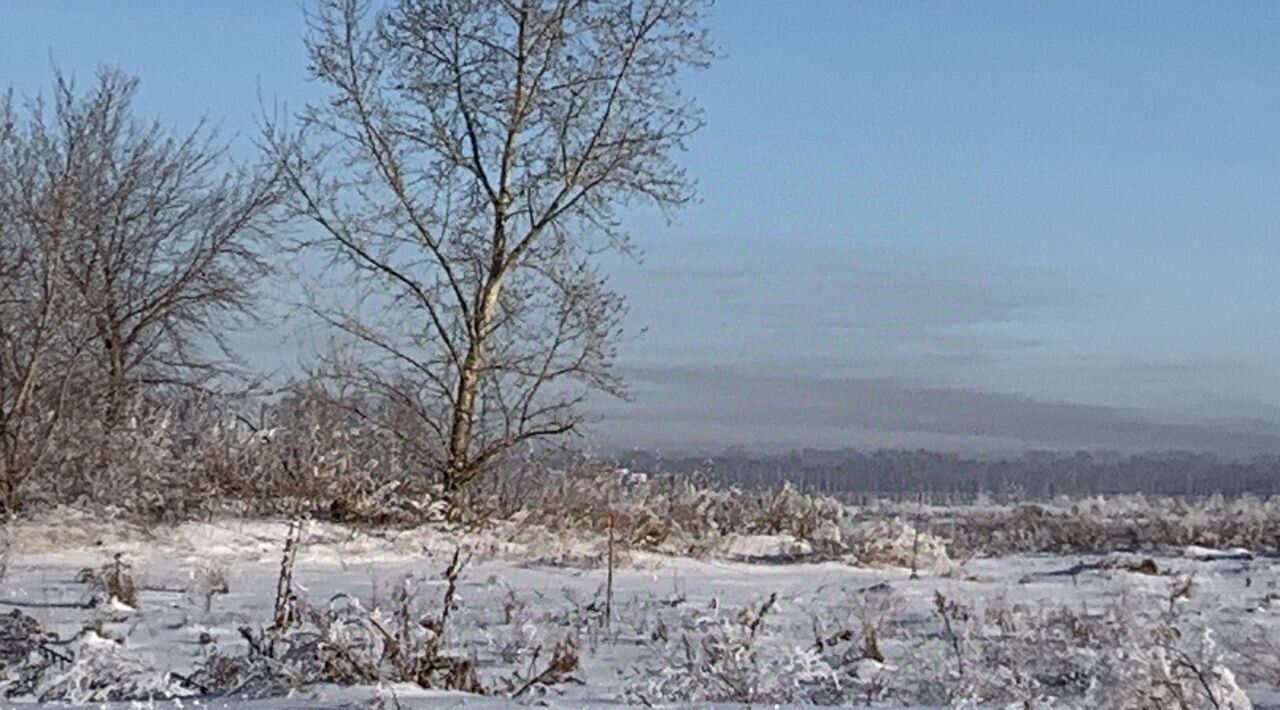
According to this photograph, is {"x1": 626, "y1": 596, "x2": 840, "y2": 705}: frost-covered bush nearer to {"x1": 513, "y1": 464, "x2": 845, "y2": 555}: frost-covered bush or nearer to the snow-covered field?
the snow-covered field

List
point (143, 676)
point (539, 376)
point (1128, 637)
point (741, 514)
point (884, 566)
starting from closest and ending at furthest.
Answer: point (143, 676) < point (1128, 637) < point (884, 566) < point (539, 376) < point (741, 514)

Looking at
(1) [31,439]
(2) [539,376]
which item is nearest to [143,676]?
(1) [31,439]

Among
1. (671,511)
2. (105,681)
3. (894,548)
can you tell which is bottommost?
(105,681)

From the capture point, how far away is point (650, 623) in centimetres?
930

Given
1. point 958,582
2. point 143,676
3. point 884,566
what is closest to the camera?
point 143,676

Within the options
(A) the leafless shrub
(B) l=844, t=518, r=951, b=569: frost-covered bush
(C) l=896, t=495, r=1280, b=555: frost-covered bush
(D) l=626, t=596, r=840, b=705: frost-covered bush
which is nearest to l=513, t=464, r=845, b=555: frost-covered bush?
(B) l=844, t=518, r=951, b=569: frost-covered bush

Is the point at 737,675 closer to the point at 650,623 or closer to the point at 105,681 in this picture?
the point at 105,681

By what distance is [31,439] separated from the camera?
48.9ft

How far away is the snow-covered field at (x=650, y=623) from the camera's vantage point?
250 inches

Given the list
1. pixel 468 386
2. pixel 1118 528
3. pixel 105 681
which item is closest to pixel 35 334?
pixel 468 386

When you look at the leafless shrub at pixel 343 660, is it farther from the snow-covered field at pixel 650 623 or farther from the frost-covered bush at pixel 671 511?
the frost-covered bush at pixel 671 511

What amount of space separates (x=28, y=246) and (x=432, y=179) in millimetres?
4372

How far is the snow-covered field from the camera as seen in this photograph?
20.8 feet

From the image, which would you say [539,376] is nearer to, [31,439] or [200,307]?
[31,439]
